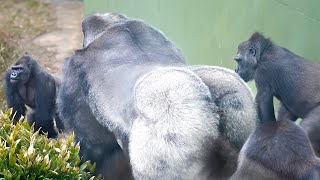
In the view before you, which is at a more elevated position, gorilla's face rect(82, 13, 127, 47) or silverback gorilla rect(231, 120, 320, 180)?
gorilla's face rect(82, 13, 127, 47)

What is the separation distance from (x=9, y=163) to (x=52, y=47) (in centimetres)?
658

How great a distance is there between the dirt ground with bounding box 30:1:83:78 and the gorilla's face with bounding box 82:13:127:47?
410 cm

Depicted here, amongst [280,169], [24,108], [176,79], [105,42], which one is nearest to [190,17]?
[24,108]

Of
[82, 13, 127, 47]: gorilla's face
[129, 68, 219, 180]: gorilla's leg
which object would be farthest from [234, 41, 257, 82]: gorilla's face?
[129, 68, 219, 180]: gorilla's leg

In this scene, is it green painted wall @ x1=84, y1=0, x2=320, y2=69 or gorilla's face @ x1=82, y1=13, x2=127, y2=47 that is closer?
gorilla's face @ x1=82, y1=13, x2=127, y2=47

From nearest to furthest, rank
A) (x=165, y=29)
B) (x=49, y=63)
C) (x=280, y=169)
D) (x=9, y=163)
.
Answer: (x=280, y=169) → (x=9, y=163) → (x=165, y=29) → (x=49, y=63)

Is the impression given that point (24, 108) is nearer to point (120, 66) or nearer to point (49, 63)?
point (120, 66)

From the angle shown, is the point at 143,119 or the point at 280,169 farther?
the point at 143,119

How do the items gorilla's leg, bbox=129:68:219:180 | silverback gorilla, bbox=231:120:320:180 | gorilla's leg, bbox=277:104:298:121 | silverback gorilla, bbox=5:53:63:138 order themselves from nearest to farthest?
silverback gorilla, bbox=231:120:320:180, gorilla's leg, bbox=129:68:219:180, gorilla's leg, bbox=277:104:298:121, silverback gorilla, bbox=5:53:63:138

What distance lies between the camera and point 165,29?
25.3 feet

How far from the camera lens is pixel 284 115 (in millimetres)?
5215

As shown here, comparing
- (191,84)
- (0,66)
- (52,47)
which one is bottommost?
(52,47)

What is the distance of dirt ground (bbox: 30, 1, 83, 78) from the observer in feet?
31.8

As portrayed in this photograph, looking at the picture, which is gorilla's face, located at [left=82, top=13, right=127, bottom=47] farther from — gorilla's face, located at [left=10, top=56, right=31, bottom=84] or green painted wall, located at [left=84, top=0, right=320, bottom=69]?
green painted wall, located at [left=84, top=0, right=320, bottom=69]
